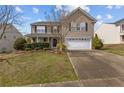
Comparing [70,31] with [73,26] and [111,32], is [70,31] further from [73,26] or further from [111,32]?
[111,32]

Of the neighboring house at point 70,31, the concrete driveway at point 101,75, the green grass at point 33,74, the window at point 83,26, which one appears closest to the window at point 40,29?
the neighboring house at point 70,31

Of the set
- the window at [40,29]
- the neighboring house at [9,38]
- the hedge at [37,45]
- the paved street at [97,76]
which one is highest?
the window at [40,29]

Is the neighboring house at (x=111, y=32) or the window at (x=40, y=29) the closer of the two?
the window at (x=40, y=29)

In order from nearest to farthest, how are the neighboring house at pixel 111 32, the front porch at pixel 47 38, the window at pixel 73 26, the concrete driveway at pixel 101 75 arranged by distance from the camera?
the concrete driveway at pixel 101 75, the front porch at pixel 47 38, the window at pixel 73 26, the neighboring house at pixel 111 32

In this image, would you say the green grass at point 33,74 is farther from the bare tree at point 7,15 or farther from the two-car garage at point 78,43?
the two-car garage at point 78,43

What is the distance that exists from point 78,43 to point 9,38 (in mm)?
9724

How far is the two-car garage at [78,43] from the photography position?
1243 inches

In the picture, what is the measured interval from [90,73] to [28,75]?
11.2 feet

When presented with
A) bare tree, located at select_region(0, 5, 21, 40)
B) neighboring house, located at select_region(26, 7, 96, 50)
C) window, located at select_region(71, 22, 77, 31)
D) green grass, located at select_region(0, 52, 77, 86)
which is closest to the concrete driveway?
green grass, located at select_region(0, 52, 77, 86)

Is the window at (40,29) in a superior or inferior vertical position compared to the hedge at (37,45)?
superior

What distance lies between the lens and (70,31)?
33594 millimetres

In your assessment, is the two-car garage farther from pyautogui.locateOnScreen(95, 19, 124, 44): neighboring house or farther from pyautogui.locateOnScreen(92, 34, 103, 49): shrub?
pyautogui.locateOnScreen(95, 19, 124, 44): neighboring house

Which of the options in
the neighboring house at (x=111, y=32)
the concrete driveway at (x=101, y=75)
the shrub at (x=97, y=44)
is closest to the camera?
the concrete driveway at (x=101, y=75)

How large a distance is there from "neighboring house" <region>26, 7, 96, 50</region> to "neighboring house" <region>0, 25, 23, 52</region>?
542 centimetres
